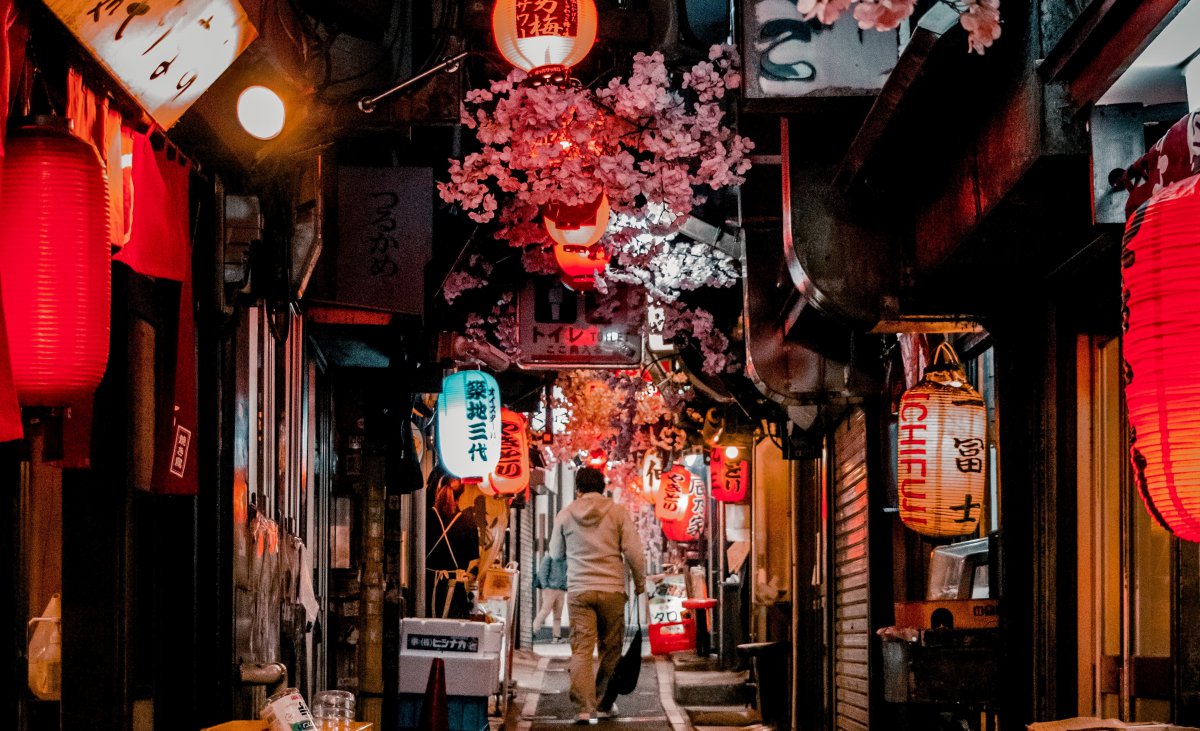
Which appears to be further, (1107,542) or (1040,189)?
(1107,542)

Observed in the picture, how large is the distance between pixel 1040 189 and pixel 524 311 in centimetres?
1199

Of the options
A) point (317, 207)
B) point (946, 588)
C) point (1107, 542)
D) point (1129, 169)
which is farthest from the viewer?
point (946, 588)

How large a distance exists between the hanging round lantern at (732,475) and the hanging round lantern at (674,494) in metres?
5.73

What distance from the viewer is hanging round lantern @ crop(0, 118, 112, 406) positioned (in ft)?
14.8

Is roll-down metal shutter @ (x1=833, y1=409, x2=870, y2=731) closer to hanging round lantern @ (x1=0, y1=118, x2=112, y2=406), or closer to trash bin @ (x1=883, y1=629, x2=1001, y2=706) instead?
trash bin @ (x1=883, y1=629, x2=1001, y2=706)

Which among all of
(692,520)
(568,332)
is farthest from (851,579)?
(692,520)

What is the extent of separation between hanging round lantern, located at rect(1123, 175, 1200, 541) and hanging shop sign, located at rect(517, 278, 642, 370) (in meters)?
13.6

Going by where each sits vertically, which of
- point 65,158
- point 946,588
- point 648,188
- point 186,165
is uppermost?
point 648,188

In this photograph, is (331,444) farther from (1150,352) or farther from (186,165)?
(1150,352)

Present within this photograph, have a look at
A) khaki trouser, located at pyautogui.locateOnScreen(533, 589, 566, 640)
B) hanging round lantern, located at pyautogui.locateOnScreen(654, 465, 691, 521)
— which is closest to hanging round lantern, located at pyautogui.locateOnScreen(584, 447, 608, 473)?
hanging round lantern, located at pyautogui.locateOnScreen(654, 465, 691, 521)

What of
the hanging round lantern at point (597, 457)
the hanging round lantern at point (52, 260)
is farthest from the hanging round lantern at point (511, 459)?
the hanging round lantern at point (52, 260)

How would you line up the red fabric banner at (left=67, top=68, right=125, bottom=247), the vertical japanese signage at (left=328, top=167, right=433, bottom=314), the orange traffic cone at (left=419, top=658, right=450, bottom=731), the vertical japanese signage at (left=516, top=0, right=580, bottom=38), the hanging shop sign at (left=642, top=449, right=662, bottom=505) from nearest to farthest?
the red fabric banner at (left=67, top=68, right=125, bottom=247) < the vertical japanese signage at (left=516, top=0, right=580, bottom=38) < the vertical japanese signage at (left=328, top=167, right=433, bottom=314) < the orange traffic cone at (left=419, top=658, right=450, bottom=731) < the hanging shop sign at (left=642, top=449, right=662, bottom=505)

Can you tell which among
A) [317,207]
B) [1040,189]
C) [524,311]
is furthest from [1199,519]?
[524,311]

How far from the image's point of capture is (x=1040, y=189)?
6.97m
